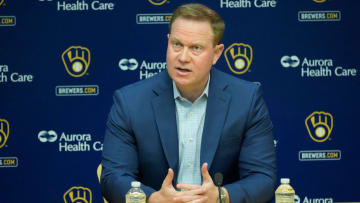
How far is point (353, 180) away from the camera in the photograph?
16.1 ft

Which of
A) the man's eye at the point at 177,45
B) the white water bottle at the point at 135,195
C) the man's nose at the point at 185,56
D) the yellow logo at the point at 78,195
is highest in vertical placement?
the man's eye at the point at 177,45

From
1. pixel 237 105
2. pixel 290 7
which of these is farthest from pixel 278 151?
pixel 237 105

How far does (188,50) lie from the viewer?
2.96 meters

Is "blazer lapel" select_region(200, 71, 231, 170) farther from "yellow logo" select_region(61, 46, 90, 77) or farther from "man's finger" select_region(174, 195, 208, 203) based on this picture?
"yellow logo" select_region(61, 46, 90, 77)

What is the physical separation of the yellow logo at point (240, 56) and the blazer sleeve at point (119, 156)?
6.06 ft

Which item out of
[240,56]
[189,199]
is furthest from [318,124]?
[189,199]

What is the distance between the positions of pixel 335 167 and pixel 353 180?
0.19 metres

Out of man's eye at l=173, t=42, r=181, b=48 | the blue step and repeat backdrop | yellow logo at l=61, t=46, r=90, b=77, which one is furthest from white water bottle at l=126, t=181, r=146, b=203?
yellow logo at l=61, t=46, r=90, b=77

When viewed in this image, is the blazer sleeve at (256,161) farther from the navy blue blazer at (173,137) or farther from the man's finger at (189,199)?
the man's finger at (189,199)

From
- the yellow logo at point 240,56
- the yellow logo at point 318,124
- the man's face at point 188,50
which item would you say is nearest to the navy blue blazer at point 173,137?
the man's face at point 188,50

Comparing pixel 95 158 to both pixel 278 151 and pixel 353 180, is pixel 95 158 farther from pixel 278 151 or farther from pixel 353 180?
pixel 353 180

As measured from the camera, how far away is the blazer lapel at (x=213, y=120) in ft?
9.92

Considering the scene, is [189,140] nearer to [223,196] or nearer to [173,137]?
[173,137]

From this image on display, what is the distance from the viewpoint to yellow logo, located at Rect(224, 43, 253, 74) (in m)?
4.83
